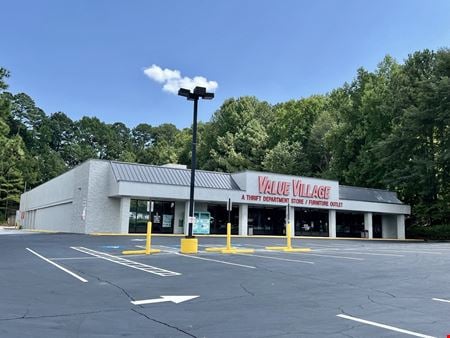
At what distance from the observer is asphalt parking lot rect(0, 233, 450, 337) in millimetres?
6328

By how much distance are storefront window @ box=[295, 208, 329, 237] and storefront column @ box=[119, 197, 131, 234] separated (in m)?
17.2

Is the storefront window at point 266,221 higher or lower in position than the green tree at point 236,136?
lower

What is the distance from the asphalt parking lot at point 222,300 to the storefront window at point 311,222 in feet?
91.7

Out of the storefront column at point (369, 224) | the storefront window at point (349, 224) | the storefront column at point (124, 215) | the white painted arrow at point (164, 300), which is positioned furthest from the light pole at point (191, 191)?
the storefront column at point (369, 224)

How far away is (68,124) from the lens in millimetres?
110938

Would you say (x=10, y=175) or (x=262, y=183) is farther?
(x=10, y=175)

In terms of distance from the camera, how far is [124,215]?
31.8 meters

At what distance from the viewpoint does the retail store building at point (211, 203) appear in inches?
1289

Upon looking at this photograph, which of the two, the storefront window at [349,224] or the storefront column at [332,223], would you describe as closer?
the storefront column at [332,223]

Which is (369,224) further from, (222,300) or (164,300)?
(164,300)

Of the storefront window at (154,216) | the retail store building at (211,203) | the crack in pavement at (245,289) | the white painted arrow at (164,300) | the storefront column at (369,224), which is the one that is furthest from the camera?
the storefront column at (369,224)

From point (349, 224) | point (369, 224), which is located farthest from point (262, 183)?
point (369, 224)

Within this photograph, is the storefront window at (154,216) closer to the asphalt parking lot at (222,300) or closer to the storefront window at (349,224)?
the storefront window at (349,224)

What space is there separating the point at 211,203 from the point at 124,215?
340 inches
